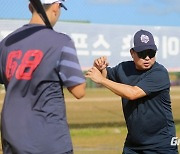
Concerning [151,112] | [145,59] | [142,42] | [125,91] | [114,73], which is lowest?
[151,112]

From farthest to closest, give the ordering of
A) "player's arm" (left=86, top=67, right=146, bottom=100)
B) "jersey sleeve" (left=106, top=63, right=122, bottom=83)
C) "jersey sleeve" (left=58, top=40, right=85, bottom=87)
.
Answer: "jersey sleeve" (left=106, top=63, right=122, bottom=83) < "player's arm" (left=86, top=67, right=146, bottom=100) < "jersey sleeve" (left=58, top=40, right=85, bottom=87)

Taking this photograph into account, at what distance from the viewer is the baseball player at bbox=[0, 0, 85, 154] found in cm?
288

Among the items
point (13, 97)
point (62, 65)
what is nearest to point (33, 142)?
point (13, 97)

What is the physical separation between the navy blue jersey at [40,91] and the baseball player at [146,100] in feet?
4.48

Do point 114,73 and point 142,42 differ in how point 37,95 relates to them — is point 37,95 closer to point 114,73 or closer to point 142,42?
point 142,42

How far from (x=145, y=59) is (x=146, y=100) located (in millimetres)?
349

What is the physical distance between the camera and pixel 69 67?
2.87 m

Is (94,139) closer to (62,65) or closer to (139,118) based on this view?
(139,118)

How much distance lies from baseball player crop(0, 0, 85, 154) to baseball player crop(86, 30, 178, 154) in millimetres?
1357

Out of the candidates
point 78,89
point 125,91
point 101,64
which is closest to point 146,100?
point 125,91

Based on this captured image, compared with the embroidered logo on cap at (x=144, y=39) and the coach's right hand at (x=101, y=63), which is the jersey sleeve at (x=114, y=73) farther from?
the embroidered logo on cap at (x=144, y=39)

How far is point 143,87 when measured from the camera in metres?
4.34

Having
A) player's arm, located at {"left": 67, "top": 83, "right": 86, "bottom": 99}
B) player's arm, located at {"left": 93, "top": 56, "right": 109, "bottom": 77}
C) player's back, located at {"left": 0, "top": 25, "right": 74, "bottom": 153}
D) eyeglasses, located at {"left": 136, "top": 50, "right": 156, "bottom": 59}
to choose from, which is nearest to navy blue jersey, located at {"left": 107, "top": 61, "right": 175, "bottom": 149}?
eyeglasses, located at {"left": 136, "top": 50, "right": 156, "bottom": 59}

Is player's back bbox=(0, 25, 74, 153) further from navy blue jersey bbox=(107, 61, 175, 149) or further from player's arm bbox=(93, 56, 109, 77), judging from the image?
player's arm bbox=(93, 56, 109, 77)
